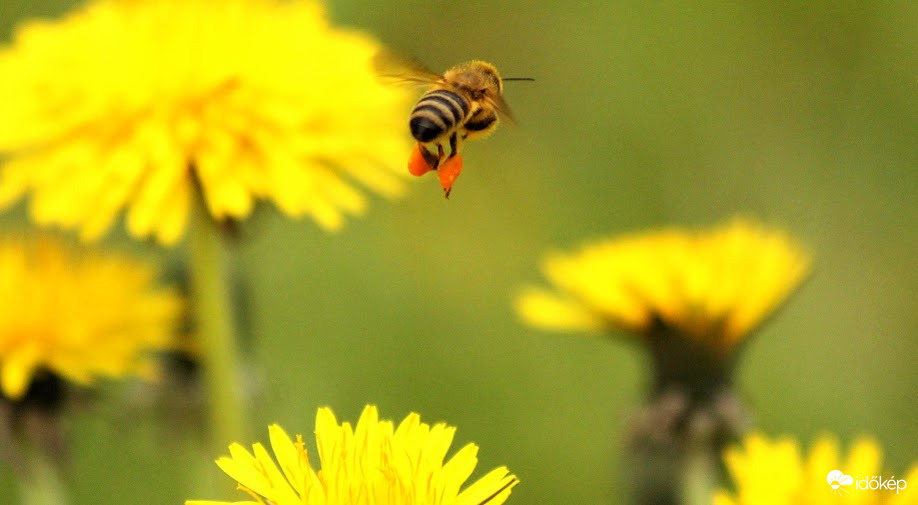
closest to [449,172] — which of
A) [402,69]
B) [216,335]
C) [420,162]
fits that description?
[420,162]

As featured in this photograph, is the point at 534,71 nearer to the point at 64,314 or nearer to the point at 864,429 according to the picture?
the point at 864,429

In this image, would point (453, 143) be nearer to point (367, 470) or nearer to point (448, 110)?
point (448, 110)

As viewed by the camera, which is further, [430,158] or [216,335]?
[216,335]

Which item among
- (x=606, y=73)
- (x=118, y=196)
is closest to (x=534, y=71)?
(x=606, y=73)

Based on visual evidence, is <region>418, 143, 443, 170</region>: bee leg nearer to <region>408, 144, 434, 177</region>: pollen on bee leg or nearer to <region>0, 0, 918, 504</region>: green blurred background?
<region>408, 144, 434, 177</region>: pollen on bee leg

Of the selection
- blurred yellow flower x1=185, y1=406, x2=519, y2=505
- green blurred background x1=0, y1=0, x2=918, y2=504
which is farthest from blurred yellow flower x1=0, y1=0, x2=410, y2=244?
blurred yellow flower x1=185, y1=406, x2=519, y2=505
